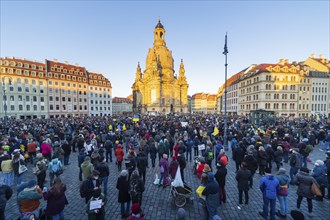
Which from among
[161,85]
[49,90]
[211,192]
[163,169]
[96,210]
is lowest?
[163,169]

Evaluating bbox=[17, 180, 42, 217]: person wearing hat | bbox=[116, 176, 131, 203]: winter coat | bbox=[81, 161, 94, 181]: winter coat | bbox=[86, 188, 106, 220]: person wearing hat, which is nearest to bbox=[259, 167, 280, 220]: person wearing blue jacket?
bbox=[116, 176, 131, 203]: winter coat

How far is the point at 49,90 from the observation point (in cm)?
5500

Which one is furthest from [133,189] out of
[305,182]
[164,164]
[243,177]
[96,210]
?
[305,182]

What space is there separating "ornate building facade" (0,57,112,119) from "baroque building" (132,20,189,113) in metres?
19.0

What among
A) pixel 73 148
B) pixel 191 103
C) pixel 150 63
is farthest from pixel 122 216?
pixel 191 103

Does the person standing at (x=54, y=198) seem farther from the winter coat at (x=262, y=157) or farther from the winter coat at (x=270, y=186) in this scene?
the winter coat at (x=262, y=157)

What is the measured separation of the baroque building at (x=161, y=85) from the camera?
7656 cm

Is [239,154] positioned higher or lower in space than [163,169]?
higher

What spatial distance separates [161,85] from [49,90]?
146ft

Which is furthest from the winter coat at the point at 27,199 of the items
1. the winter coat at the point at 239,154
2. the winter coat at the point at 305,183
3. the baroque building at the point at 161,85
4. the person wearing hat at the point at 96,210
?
the baroque building at the point at 161,85

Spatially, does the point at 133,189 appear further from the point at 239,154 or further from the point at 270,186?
the point at 239,154

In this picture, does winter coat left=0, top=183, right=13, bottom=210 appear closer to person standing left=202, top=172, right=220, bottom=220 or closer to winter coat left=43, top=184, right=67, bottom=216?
winter coat left=43, top=184, right=67, bottom=216

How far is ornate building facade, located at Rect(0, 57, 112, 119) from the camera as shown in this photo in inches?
1836

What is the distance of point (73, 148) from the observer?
1475 cm
